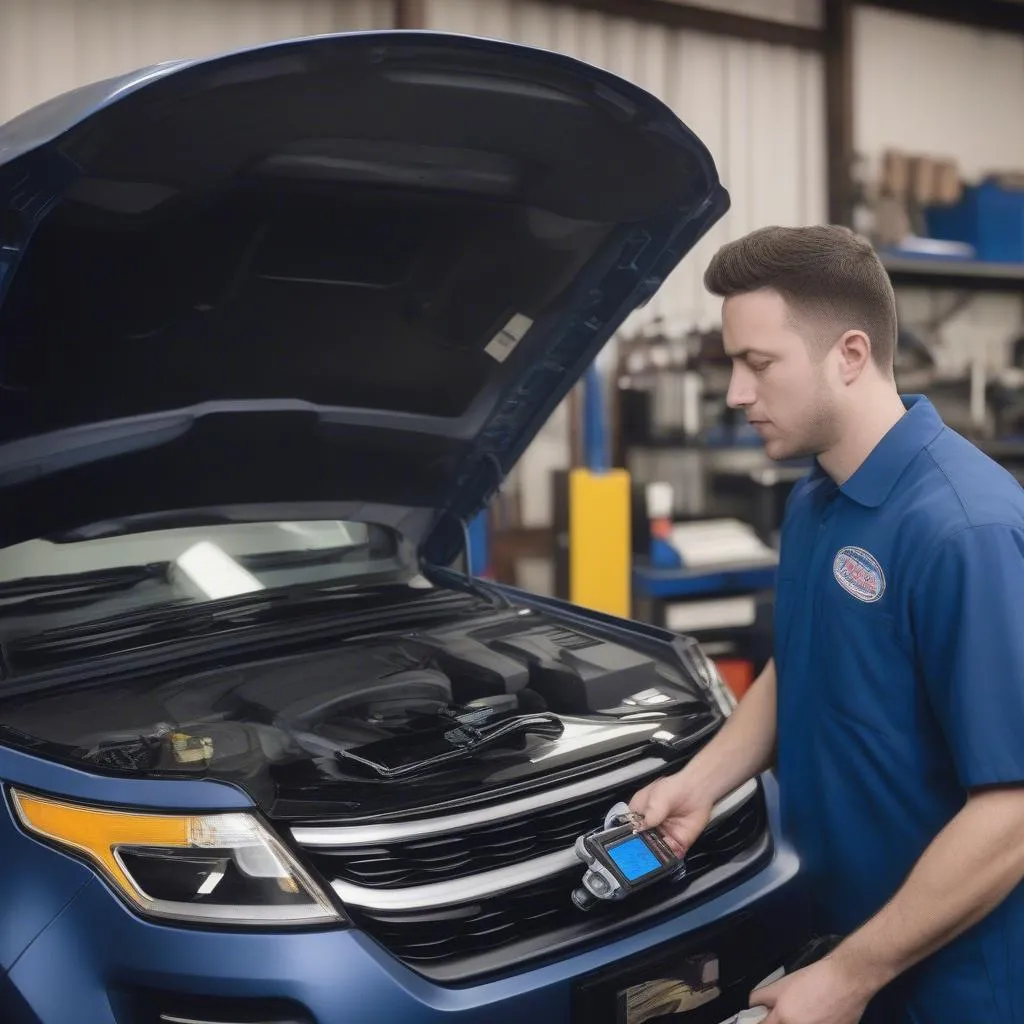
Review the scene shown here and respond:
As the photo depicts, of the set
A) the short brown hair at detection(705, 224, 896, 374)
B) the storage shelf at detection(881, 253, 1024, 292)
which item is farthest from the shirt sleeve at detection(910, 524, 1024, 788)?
the storage shelf at detection(881, 253, 1024, 292)

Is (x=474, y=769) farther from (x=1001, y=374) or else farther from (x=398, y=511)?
(x=1001, y=374)

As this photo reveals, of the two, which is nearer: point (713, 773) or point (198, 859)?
point (198, 859)

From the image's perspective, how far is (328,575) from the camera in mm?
2008

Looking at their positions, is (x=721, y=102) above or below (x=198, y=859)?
above

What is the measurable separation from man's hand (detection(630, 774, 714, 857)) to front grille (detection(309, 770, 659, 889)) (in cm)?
5

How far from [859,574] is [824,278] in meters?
0.32

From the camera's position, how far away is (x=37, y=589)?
1.68 meters

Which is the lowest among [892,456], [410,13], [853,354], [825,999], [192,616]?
[825,999]

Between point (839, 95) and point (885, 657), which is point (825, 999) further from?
point (839, 95)

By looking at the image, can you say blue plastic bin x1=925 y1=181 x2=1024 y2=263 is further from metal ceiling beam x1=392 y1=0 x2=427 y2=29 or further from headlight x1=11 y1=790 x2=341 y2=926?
headlight x1=11 y1=790 x2=341 y2=926

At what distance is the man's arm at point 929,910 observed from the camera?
3.33 ft

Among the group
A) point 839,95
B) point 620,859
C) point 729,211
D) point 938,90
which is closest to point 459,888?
point 620,859

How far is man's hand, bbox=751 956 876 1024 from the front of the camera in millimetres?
1051

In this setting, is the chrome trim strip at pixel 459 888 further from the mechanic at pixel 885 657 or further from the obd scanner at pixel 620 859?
the mechanic at pixel 885 657
